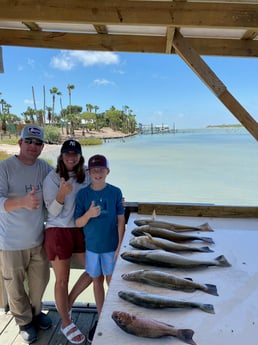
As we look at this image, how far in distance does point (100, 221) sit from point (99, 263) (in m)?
0.29

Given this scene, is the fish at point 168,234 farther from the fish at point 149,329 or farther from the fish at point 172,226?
the fish at point 149,329

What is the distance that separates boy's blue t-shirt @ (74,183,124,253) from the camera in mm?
1861

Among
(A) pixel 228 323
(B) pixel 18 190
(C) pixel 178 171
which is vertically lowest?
(C) pixel 178 171

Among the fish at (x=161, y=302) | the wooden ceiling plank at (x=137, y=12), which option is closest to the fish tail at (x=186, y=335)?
the fish at (x=161, y=302)

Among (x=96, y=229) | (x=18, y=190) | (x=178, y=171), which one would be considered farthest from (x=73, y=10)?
(x=178, y=171)

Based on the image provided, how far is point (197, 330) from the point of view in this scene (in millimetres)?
984

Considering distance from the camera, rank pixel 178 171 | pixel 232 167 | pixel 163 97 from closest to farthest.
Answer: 1. pixel 178 171
2. pixel 232 167
3. pixel 163 97

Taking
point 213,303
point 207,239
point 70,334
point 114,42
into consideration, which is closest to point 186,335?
point 213,303

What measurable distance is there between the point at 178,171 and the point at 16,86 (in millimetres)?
34487

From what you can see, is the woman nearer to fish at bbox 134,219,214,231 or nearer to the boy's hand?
the boy's hand

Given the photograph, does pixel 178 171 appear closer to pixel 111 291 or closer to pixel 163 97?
pixel 111 291

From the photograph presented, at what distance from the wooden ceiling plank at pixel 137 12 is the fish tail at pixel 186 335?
5.74 ft

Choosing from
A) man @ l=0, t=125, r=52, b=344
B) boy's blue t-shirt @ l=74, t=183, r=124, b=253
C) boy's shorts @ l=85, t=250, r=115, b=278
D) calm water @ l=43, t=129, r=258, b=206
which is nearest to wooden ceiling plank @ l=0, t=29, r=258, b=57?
man @ l=0, t=125, r=52, b=344

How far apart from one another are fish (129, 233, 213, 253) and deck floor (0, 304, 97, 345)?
1.05 metres
